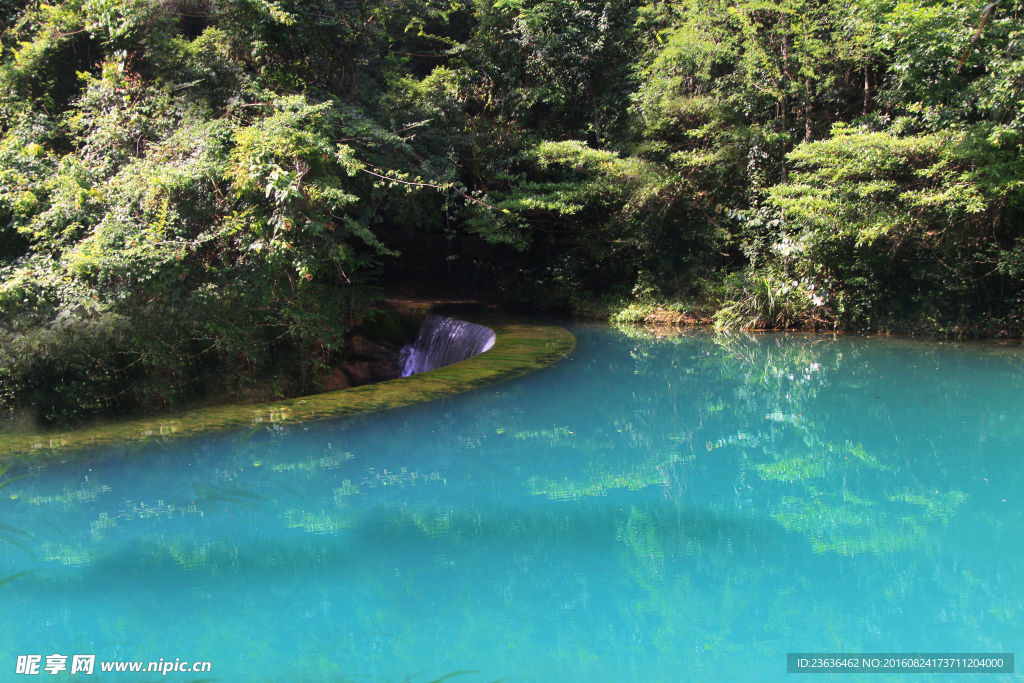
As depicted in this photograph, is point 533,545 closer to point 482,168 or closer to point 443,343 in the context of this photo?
point 443,343

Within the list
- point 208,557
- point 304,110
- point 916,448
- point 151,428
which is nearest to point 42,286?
point 151,428

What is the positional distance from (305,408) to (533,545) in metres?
3.15

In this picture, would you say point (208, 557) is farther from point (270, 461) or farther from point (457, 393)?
point (457, 393)

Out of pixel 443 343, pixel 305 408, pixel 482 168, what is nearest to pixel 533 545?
pixel 305 408

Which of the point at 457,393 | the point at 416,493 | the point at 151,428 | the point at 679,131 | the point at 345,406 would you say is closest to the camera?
the point at 416,493

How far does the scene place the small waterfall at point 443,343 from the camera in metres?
9.32

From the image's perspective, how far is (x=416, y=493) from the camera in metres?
3.93

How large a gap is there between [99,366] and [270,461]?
364 centimetres

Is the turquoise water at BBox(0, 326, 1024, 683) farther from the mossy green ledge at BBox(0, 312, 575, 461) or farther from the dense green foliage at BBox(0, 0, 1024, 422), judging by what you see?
the dense green foliage at BBox(0, 0, 1024, 422)

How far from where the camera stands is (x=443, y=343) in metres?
9.86

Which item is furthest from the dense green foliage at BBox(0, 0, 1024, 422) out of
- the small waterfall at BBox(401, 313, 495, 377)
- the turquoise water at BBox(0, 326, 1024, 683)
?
the turquoise water at BBox(0, 326, 1024, 683)

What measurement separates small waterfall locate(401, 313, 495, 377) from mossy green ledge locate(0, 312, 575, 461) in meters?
1.13

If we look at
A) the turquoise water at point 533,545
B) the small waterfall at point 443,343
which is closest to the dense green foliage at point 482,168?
the small waterfall at point 443,343

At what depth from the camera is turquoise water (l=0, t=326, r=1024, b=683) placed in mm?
2473
